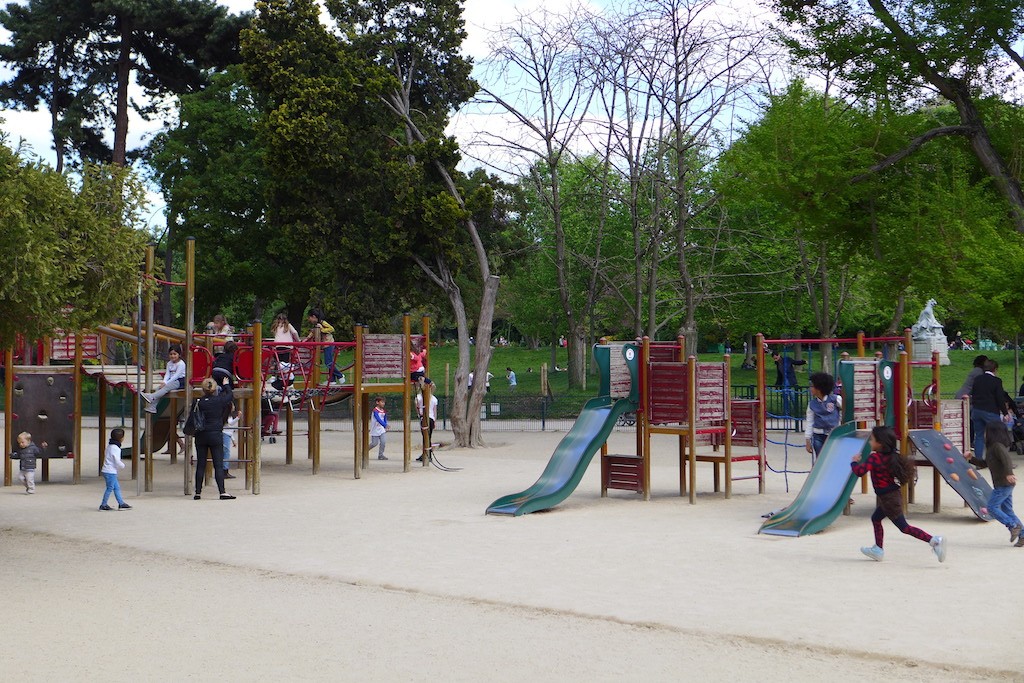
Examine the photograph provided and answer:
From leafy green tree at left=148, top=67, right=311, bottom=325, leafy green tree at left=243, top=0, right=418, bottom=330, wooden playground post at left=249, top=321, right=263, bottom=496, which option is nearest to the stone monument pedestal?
leafy green tree at left=243, top=0, right=418, bottom=330

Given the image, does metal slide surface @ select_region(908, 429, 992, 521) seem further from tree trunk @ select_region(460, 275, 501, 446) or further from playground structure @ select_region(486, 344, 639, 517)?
tree trunk @ select_region(460, 275, 501, 446)

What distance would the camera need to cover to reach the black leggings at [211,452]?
16.6 metres

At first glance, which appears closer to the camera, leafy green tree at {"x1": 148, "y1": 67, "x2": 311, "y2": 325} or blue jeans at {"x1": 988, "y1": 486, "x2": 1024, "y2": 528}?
blue jeans at {"x1": 988, "y1": 486, "x2": 1024, "y2": 528}

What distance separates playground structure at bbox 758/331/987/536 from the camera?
13.6 metres

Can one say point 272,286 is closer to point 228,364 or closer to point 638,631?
point 228,364

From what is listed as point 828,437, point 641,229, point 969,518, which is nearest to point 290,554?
point 828,437

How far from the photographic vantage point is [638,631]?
8.45 m

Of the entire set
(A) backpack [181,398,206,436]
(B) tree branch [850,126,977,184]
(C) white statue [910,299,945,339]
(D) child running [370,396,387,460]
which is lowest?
(D) child running [370,396,387,460]

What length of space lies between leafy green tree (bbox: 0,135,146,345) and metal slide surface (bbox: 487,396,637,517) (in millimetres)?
5703

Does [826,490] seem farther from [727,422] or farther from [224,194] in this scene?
[224,194]

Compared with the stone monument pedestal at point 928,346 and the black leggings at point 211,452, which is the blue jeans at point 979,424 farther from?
→ the stone monument pedestal at point 928,346

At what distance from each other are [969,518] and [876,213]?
10.6m

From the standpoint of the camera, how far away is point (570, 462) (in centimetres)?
1623

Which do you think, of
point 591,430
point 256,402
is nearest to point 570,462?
point 591,430
